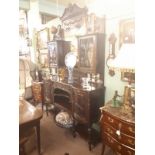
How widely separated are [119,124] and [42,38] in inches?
126

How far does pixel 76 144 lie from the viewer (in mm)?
2717

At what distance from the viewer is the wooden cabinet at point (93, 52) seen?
2.54 meters

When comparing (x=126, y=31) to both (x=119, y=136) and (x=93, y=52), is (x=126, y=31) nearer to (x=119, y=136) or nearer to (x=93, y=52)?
(x=93, y=52)

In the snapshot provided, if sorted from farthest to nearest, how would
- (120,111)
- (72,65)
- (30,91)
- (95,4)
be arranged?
(30,91), (72,65), (95,4), (120,111)

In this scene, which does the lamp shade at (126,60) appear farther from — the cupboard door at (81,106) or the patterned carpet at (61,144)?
the patterned carpet at (61,144)

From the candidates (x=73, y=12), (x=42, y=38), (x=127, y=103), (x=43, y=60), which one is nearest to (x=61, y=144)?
(x=127, y=103)

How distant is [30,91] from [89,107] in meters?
2.60

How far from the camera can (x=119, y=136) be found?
1978 mm

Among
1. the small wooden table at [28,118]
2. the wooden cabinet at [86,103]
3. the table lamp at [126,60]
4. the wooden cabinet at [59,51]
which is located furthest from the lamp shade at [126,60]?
the wooden cabinet at [59,51]
